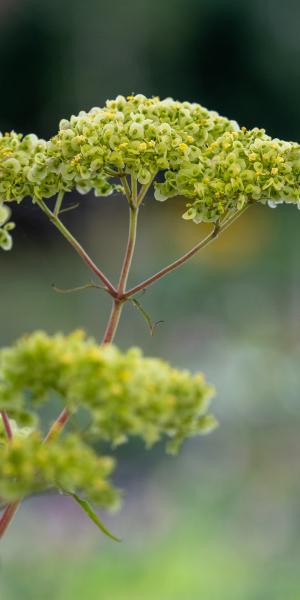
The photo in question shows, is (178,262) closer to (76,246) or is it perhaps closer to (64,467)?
(76,246)

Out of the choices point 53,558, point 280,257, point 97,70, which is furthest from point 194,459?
point 97,70

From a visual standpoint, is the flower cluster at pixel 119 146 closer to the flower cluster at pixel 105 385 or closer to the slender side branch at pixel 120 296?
the slender side branch at pixel 120 296

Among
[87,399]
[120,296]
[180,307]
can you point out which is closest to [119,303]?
[120,296]

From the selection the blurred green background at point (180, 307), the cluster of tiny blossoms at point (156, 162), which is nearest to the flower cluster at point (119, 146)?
the cluster of tiny blossoms at point (156, 162)

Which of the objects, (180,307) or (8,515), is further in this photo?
(180,307)

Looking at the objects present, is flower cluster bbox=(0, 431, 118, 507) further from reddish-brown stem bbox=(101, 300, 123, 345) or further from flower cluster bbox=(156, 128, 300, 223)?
flower cluster bbox=(156, 128, 300, 223)

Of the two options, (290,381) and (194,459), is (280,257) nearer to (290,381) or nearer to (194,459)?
(290,381)

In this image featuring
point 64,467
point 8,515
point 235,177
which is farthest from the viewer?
point 235,177
